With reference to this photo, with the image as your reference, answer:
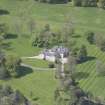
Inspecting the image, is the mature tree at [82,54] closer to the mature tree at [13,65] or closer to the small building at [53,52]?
the small building at [53,52]

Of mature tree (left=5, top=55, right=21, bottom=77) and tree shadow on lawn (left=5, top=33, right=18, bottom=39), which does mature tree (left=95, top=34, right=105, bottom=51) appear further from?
mature tree (left=5, top=55, right=21, bottom=77)

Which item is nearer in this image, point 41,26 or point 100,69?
point 100,69

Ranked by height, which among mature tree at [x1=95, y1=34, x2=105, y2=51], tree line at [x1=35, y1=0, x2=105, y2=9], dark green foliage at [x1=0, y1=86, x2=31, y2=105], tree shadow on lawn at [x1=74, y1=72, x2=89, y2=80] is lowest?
dark green foliage at [x1=0, y1=86, x2=31, y2=105]

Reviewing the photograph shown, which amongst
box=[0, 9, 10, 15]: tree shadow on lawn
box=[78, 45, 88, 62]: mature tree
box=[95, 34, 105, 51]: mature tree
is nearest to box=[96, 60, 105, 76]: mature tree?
box=[78, 45, 88, 62]: mature tree

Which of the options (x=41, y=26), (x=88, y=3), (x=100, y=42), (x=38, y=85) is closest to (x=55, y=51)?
(x=100, y=42)

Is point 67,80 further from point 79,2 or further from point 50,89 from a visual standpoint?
point 79,2

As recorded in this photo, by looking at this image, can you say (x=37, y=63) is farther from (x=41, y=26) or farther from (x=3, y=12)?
(x=3, y=12)

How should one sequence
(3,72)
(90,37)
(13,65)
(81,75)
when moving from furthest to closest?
(90,37), (81,75), (13,65), (3,72)

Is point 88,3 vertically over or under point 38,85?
over

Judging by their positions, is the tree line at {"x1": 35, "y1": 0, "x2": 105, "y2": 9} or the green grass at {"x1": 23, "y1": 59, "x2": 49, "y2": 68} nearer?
the green grass at {"x1": 23, "y1": 59, "x2": 49, "y2": 68}
